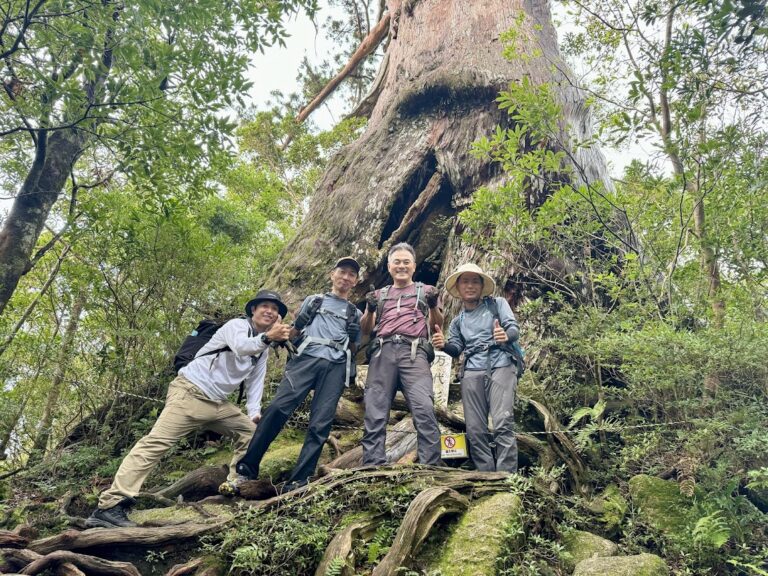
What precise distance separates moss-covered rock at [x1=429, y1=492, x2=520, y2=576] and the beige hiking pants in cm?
221

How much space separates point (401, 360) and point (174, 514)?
224 centimetres

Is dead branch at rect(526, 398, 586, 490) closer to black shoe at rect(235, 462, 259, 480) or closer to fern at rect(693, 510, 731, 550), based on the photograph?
fern at rect(693, 510, 731, 550)

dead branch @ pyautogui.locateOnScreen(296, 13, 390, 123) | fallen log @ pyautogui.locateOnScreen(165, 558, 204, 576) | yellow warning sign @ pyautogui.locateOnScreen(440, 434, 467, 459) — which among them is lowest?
fallen log @ pyautogui.locateOnScreen(165, 558, 204, 576)

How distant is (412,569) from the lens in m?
2.81

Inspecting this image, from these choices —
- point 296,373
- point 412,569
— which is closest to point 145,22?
point 296,373

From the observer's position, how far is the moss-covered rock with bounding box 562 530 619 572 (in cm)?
318

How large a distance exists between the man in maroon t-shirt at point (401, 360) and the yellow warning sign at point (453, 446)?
24 cm

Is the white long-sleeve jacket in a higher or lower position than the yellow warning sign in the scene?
higher

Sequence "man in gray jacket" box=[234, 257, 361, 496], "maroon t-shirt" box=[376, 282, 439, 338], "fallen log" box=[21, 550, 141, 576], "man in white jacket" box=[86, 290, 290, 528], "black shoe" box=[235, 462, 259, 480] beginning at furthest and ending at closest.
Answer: "maroon t-shirt" box=[376, 282, 439, 338] → "black shoe" box=[235, 462, 259, 480] → "man in gray jacket" box=[234, 257, 361, 496] → "man in white jacket" box=[86, 290, 290, 528] → "fallen log" box=[21, 550, 141, 576]

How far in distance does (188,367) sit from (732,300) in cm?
530

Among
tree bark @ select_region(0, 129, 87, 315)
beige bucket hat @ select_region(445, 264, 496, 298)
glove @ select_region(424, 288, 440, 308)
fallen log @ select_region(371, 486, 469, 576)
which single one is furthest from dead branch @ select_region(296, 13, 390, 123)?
fallen log @ select_region(371, 486, 469, 576)

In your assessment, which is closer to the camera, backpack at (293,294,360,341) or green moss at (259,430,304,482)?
backpack at (293,294,360,341)

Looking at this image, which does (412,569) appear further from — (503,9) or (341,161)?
(503,9)

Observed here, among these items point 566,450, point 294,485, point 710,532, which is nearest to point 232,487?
point 294,485
